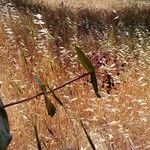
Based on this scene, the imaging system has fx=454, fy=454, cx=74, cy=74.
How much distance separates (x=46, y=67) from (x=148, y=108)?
1.01 metres

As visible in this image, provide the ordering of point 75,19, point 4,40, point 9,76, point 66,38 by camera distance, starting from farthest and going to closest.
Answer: point 75,19 → point 66,38 → point 4,40 → point 9,76

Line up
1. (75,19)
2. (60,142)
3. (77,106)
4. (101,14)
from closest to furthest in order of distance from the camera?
(60,142), (77,106), (75,19), (101,14)

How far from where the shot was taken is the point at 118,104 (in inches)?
146

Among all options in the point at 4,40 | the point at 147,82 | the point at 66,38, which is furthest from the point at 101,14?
the point at 147,82

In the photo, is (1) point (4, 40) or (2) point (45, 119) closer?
(2) point (45, 119)

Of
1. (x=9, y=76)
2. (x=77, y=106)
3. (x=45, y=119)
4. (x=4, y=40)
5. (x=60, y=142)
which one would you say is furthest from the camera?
(x=4, y=40)

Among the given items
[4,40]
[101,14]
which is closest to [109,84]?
[4,40]

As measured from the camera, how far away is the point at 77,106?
3.57 meters

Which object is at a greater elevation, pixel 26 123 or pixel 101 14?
pixel 26 123

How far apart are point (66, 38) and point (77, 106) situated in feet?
9.98

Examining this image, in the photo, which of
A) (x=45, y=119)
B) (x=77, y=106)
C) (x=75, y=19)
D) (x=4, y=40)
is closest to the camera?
(x=45, y=119)

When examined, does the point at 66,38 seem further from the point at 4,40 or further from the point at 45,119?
the point at 45,119

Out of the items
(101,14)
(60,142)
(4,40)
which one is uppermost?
(60,142)

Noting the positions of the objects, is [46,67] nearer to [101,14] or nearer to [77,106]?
[77,106]
